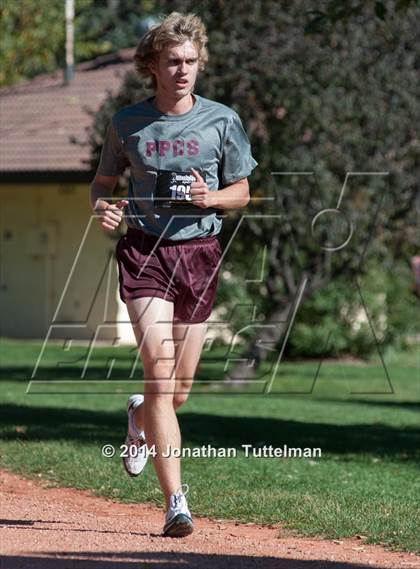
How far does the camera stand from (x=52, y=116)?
101 feet

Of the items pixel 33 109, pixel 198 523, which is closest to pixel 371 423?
pixel 198 523

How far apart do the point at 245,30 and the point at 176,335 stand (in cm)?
1173

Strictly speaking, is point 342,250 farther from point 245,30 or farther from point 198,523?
point 198,523

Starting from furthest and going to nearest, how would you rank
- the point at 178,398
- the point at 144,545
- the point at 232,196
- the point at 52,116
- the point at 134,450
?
the point at 52,116, the point at 134,450, the point at 178,398, the point at 232,196, the point at 144,545

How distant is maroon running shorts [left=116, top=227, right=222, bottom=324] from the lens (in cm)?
629

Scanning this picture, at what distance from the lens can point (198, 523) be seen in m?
6.89

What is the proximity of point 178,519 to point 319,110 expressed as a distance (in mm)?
11996

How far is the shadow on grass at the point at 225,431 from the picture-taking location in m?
10.9

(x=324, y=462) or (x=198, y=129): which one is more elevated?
(x=198, y=129)

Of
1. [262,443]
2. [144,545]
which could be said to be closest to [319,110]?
[262,443]

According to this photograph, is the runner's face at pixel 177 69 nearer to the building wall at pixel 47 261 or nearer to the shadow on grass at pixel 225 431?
the shadow on grass at pixel 225 431

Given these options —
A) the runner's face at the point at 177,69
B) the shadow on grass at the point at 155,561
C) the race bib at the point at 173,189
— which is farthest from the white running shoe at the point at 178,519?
the runner's face at the point at 177,69

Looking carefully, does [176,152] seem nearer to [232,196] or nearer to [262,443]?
[232,196]

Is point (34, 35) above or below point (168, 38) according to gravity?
below
